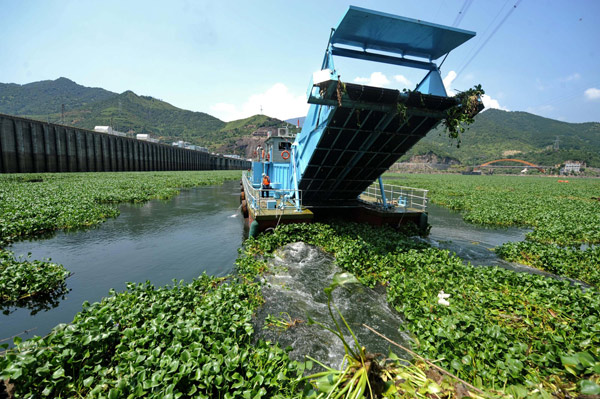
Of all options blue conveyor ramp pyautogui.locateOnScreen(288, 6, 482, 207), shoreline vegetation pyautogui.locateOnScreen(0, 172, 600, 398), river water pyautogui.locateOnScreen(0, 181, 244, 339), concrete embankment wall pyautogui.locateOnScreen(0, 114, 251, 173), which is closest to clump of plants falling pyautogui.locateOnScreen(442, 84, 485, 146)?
blue conveyor ramp pyautogui.locateOnScreen(288, 6, 482, 207)

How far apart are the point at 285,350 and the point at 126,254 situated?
10.1 meters

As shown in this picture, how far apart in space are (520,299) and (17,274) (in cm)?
1341

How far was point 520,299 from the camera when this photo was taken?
6.10 metres

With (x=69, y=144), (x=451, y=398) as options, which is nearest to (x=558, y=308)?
(x=451, y=398)

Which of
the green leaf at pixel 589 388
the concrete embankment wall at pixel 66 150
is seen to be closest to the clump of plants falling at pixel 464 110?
the green leaf at pixel 589 388

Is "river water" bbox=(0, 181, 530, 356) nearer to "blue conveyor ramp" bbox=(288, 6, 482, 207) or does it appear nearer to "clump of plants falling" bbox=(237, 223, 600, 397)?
"clump of plants falling" bbox=(237, 223, 600, 397)

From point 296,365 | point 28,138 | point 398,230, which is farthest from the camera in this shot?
point 28,138

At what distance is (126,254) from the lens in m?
11.4

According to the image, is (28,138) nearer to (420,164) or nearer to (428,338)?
(428,338)

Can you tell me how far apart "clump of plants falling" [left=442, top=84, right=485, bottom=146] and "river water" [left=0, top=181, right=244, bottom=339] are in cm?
1005

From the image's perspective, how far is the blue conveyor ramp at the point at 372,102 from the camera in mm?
8797

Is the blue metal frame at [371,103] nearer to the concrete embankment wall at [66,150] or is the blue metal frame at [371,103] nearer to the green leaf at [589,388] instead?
the green leaf at [589,388]

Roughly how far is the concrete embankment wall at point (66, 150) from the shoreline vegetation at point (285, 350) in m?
46.0

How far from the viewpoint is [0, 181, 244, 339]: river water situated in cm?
693
